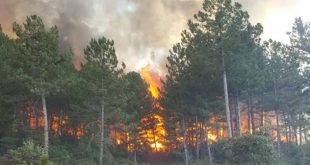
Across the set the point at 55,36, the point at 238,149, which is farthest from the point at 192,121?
the point at 55,36

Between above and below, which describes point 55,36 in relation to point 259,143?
above

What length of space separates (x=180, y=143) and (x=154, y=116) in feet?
31.4

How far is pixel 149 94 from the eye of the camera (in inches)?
2322

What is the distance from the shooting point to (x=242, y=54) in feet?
134

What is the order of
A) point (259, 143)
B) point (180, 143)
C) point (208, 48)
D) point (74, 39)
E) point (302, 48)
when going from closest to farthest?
point (259, 143), point (208, 48), point (302, 48), point (180, 143), point (74, 39)

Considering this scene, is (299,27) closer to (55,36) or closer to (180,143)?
(180,143)

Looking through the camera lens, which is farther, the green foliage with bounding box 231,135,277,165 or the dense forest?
the dense forest

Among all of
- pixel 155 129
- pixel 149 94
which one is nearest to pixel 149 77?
pixel 155 129

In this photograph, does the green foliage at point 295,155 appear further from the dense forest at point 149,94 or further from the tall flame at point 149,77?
the tall flame at point 149,77

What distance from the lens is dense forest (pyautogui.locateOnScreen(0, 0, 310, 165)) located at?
3394cm

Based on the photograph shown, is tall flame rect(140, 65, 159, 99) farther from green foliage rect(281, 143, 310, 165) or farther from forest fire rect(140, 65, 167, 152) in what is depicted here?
green foliage rect(281, 143, 310, 165)

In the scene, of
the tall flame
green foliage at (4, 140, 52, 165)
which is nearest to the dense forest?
green foliage at (4, 140, 52, 165)

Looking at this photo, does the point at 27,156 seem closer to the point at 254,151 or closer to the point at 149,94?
the point at 254,151

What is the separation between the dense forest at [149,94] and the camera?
3394 centimetres
